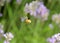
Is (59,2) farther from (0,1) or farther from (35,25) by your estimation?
(0,1)

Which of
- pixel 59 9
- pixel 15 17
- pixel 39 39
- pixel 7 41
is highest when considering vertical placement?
pixel 59 9

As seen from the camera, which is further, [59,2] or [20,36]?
[59,2]

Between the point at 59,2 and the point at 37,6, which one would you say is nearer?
the point at 37,6

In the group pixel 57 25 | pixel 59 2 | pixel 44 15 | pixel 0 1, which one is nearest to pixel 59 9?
pixel 59 2

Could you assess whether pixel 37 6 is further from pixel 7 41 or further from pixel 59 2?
pixel 59 2

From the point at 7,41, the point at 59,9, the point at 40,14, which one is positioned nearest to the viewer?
the point at 7,41

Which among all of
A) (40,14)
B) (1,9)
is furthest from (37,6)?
(1,9)

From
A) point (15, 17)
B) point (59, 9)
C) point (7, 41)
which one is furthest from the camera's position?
point (59, 9)

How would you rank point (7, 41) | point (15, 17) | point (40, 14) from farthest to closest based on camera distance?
point (15, 17) → point (40, 14) → point (7, 41)

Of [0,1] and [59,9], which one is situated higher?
[59,9]
